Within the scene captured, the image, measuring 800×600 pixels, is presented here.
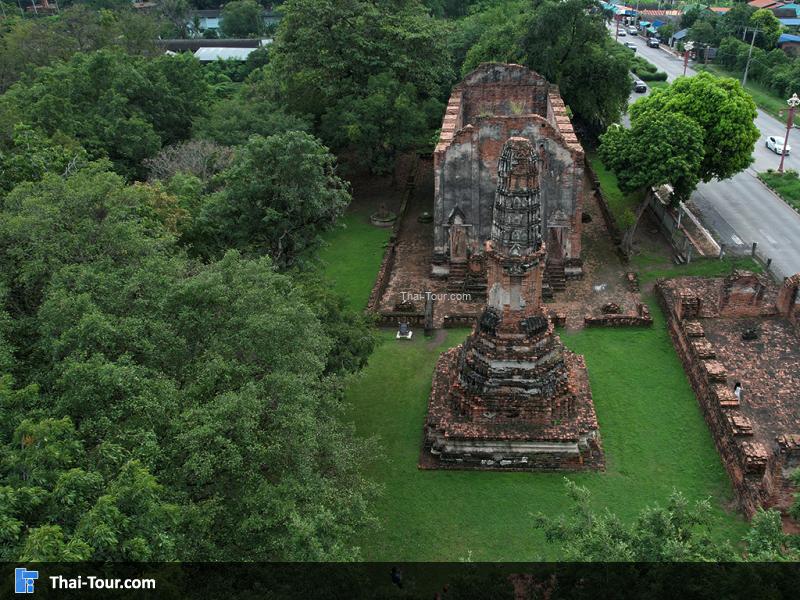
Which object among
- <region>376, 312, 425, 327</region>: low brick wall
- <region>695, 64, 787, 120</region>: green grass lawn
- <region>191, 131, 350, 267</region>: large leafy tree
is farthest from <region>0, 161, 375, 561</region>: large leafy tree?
<region>695, 64, 787, 120</region>: green grass lawn

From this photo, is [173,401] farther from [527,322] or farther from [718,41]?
[718,41]

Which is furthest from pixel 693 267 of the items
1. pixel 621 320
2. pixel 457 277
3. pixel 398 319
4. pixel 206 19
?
pixel 206 19

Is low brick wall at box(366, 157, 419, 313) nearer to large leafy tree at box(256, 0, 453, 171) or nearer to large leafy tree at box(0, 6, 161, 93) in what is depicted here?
large leafy tree at box(256, 0, 453, 171)

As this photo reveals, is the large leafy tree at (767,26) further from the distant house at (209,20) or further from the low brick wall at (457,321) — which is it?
the low brick wall at (457,321)

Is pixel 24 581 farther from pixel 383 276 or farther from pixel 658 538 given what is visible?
pixel 383 276

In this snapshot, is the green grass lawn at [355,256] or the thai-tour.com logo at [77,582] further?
the green grass lawn at [355,256]

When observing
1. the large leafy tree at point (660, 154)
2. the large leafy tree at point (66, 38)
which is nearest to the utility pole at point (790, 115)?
the large leafy tree at point (660, 154)

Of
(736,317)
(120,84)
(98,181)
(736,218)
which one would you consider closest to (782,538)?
(736,317)
